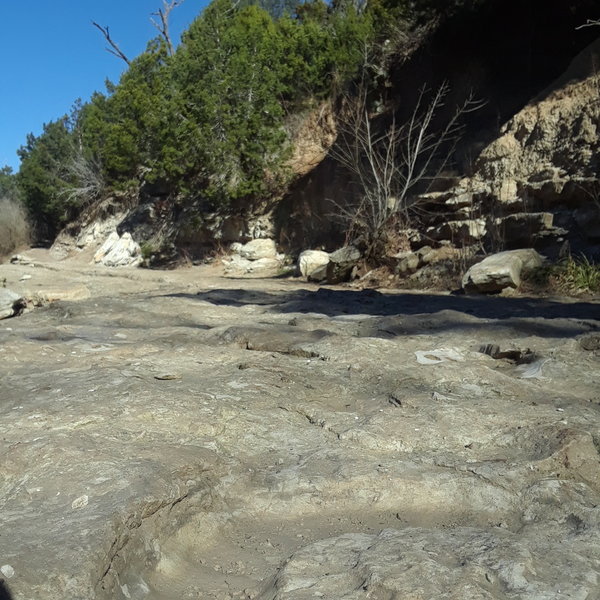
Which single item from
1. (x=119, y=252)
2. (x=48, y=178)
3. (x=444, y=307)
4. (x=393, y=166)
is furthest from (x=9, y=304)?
(x=48, y=178)

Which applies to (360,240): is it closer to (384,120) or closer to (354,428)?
(384,120)

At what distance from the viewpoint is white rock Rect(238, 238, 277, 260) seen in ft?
52.9

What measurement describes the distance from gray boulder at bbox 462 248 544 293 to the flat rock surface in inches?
136

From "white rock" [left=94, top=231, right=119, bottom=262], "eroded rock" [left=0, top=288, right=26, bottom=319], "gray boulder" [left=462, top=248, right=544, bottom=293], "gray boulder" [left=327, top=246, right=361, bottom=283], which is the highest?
"white rock" [left=94, top=231, right=119, bottom=262]

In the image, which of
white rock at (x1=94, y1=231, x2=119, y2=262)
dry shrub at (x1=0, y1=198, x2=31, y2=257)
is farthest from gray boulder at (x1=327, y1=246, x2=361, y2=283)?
dry shrub at (x1=0, y1=198, x2=31, y2=257)

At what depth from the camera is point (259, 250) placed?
53.2 feet

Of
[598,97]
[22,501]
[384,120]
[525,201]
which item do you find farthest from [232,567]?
[384,120]

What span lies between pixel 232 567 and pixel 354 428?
106 centimetres

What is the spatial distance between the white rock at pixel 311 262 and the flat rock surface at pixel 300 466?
284 inches

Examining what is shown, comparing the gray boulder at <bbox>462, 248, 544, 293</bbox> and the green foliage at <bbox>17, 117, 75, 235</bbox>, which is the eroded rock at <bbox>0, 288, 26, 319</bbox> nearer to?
the gray boulder at <bbox>462, 248, 544, 293</bbox>

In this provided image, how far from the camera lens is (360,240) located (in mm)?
11328

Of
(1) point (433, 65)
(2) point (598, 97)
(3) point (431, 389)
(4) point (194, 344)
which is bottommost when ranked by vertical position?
(3) point (431, 389)

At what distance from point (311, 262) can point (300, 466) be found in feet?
30.9

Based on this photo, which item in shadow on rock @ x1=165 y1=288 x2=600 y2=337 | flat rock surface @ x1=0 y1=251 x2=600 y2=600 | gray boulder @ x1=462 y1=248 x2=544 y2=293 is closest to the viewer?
flat rock surface @ x1=0 y1=251 x2=600 y2=600
